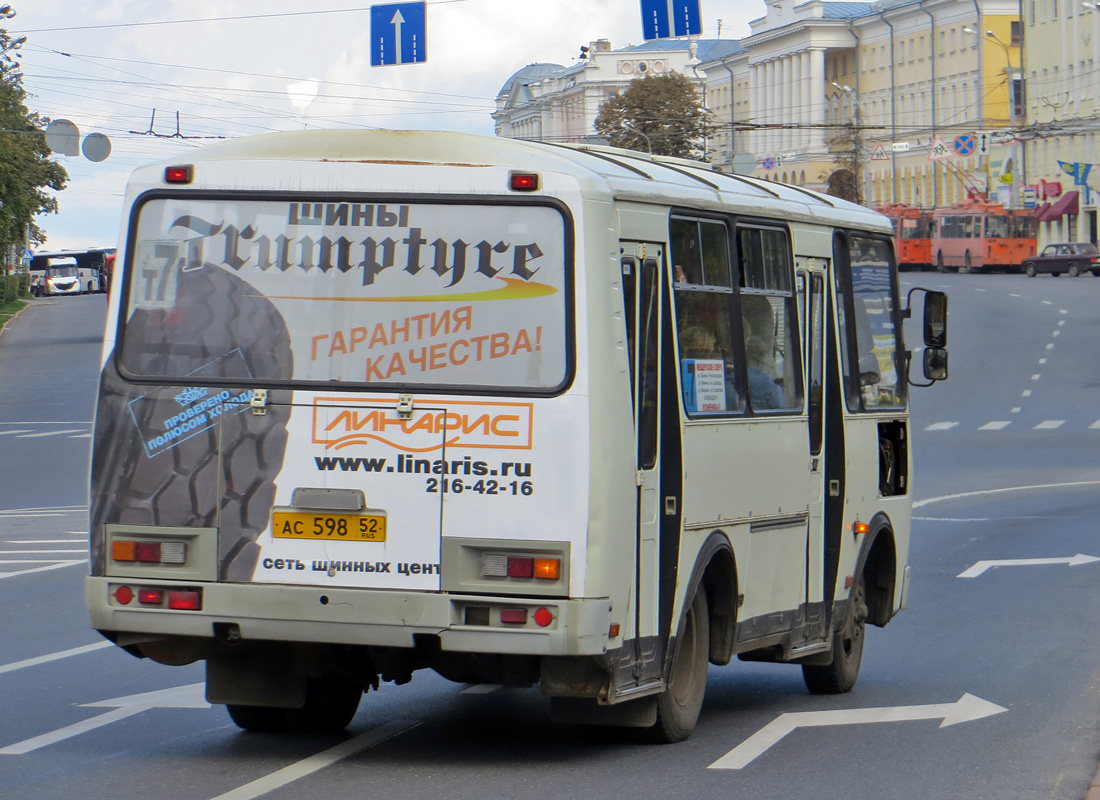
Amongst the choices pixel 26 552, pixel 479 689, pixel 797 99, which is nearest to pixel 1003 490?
pixel 26 552

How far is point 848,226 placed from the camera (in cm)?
1104

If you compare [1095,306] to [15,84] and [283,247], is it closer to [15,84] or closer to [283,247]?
[15,84]

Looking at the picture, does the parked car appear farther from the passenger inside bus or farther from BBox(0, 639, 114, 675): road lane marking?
the passenger inside bus

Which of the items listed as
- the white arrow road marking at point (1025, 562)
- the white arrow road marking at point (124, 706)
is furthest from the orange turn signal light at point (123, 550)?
the white arrow road marking at point (1025, 562)

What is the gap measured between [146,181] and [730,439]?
8.86 feet

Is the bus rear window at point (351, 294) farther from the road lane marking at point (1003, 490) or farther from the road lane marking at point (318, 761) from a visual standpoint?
the road lane marking at point (1003, 490)

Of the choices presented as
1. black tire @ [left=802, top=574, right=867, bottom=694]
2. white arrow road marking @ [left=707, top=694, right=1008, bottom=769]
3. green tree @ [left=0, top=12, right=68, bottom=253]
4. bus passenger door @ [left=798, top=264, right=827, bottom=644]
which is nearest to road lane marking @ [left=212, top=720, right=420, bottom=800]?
white arrow road marking @ [left=707, top=694, right=1008, bottom=769]

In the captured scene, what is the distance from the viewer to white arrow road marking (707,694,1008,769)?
31.6 ft

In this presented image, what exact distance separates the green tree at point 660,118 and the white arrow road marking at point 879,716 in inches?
3329

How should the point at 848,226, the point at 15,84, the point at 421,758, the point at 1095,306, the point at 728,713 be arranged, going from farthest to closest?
1. the point at 1095,306
2. the point at 15,84
3. the point at 848,226
4. the point at 728,713
5. the point at 421,758

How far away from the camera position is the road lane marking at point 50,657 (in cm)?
1136

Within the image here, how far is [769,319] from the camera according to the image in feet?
32.0

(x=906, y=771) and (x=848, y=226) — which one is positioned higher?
(x=848, y=226)

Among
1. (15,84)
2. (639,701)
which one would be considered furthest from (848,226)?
(15,84)
